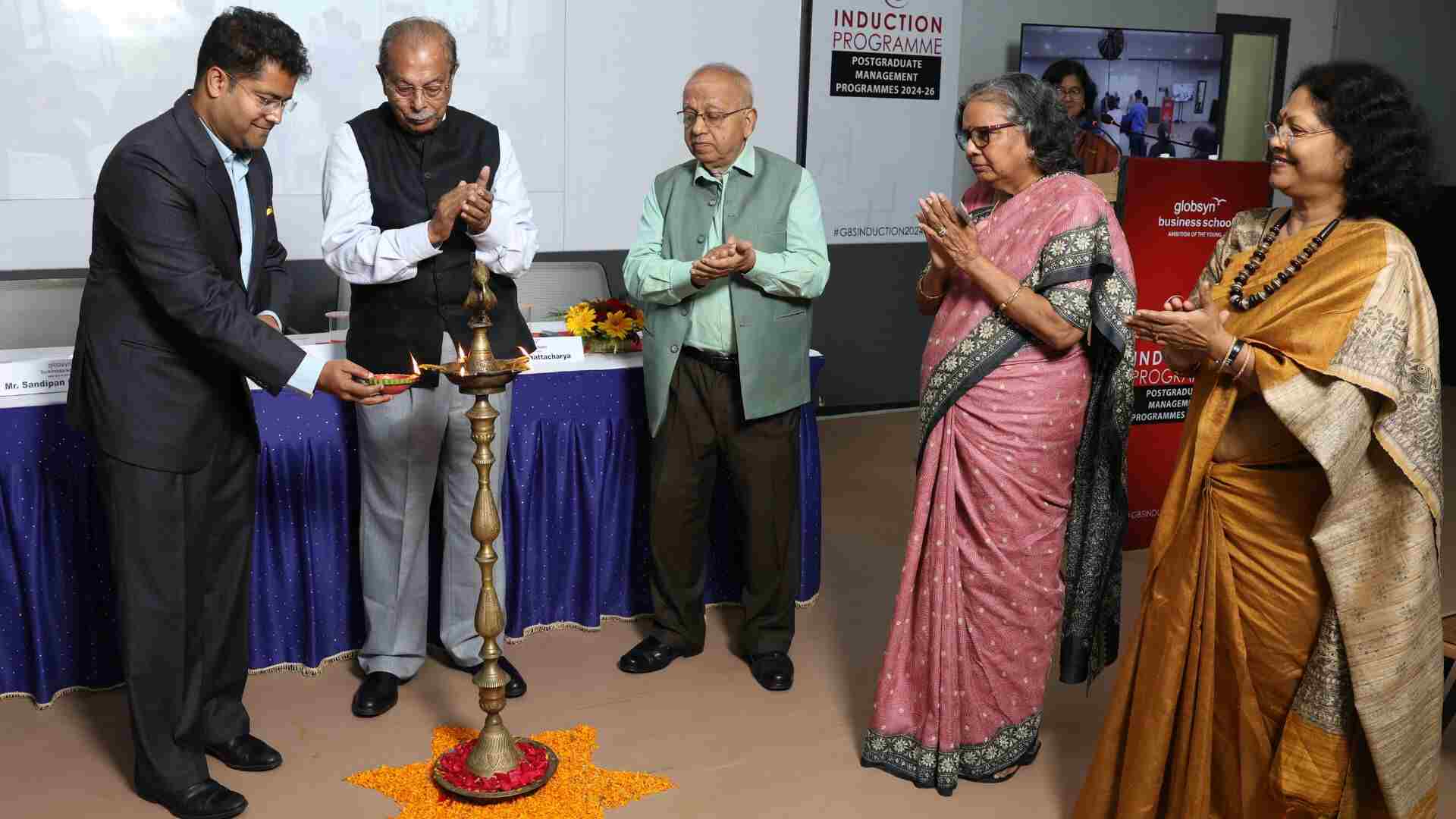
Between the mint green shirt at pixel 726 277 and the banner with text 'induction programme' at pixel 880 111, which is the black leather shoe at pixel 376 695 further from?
the banner with text 'induction programme' at pixel 880 111

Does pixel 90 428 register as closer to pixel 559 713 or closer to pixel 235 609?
pixel 235 609

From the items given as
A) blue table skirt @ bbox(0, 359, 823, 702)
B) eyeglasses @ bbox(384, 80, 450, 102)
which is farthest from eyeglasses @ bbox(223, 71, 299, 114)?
blue table skirt @ bbox(0, 359, 823, 702)

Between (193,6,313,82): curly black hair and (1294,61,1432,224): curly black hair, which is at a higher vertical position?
(193,6,313,82): curly black hair

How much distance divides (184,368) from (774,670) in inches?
66.0

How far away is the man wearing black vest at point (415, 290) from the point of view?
111 inches

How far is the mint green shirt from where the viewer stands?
10.2 ft

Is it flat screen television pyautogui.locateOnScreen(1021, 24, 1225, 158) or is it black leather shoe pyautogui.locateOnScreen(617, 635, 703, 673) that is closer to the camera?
black leather shoe pyautogui.locateOnScreen(617, 635, 703, 673)

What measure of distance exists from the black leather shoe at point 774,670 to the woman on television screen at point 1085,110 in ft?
12.3

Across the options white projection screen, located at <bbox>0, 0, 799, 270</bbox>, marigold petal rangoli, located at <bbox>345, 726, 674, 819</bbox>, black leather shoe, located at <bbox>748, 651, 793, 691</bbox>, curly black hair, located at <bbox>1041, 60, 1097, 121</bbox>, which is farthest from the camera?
curly black hair, located at <bbox>1041, 60, 1097, 121</bbox>

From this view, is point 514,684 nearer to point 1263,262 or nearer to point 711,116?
point 711,116

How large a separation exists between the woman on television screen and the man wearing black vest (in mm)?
3994

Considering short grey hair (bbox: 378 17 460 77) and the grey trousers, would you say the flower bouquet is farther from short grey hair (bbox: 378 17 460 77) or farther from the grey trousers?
short grey hair (bbox: 378 17 460 77)

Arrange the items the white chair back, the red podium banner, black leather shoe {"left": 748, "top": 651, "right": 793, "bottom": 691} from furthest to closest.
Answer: the white chair back
the red podium banner
black leather shoe {"left": 748, "top": 651, "right": 793, "bottom": 691}

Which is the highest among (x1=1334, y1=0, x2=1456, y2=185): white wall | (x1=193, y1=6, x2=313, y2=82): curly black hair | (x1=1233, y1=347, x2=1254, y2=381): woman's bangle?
(x1=1334, y1=0, x2=1456, y2=185): white wall
